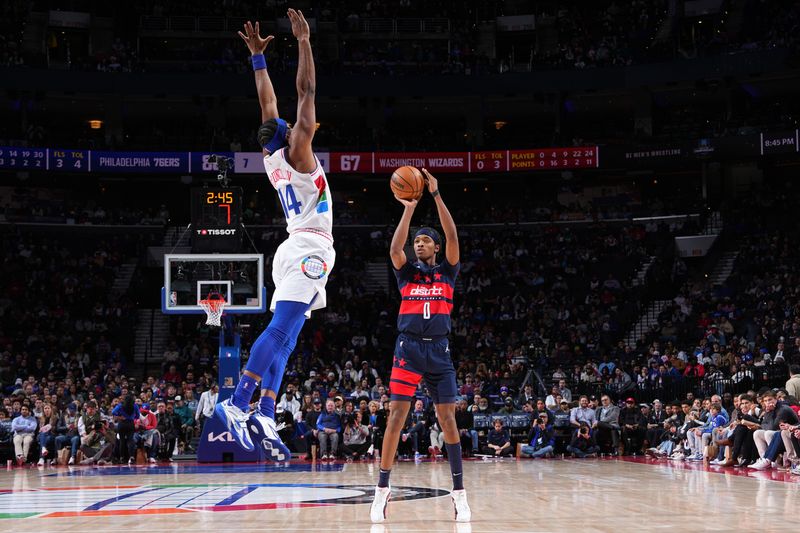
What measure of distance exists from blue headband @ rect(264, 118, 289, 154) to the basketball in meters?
1.16

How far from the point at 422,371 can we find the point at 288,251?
2.43 meters

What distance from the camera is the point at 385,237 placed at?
112ft

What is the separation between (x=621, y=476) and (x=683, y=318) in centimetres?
1514

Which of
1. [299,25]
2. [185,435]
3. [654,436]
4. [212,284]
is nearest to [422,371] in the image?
[299,25]

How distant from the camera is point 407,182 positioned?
263 inches

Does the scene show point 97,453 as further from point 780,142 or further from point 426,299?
point 780,142

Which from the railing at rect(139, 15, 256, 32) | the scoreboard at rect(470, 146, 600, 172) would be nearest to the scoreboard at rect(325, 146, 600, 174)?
the scoreboard at rect(470, 146, 600, 172)

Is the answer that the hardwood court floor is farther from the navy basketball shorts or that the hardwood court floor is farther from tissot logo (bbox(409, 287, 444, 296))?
tissot logo (bbox(409, 287, 444, 296))

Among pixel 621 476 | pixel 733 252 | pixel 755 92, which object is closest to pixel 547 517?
pixel 621 476

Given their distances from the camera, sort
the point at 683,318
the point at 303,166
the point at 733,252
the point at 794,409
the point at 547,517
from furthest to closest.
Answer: the point at 733,252, the point at 683,318, the point at 794,409, the point at 547,517, the point at 303,166

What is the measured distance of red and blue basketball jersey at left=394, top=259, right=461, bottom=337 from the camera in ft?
26.0

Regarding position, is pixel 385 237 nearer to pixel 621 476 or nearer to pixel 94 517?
pixel 621 476

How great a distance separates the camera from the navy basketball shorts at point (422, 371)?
7914 millimetres

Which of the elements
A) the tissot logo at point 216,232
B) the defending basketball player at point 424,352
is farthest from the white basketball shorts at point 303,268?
the tissot logo at point 216,232
